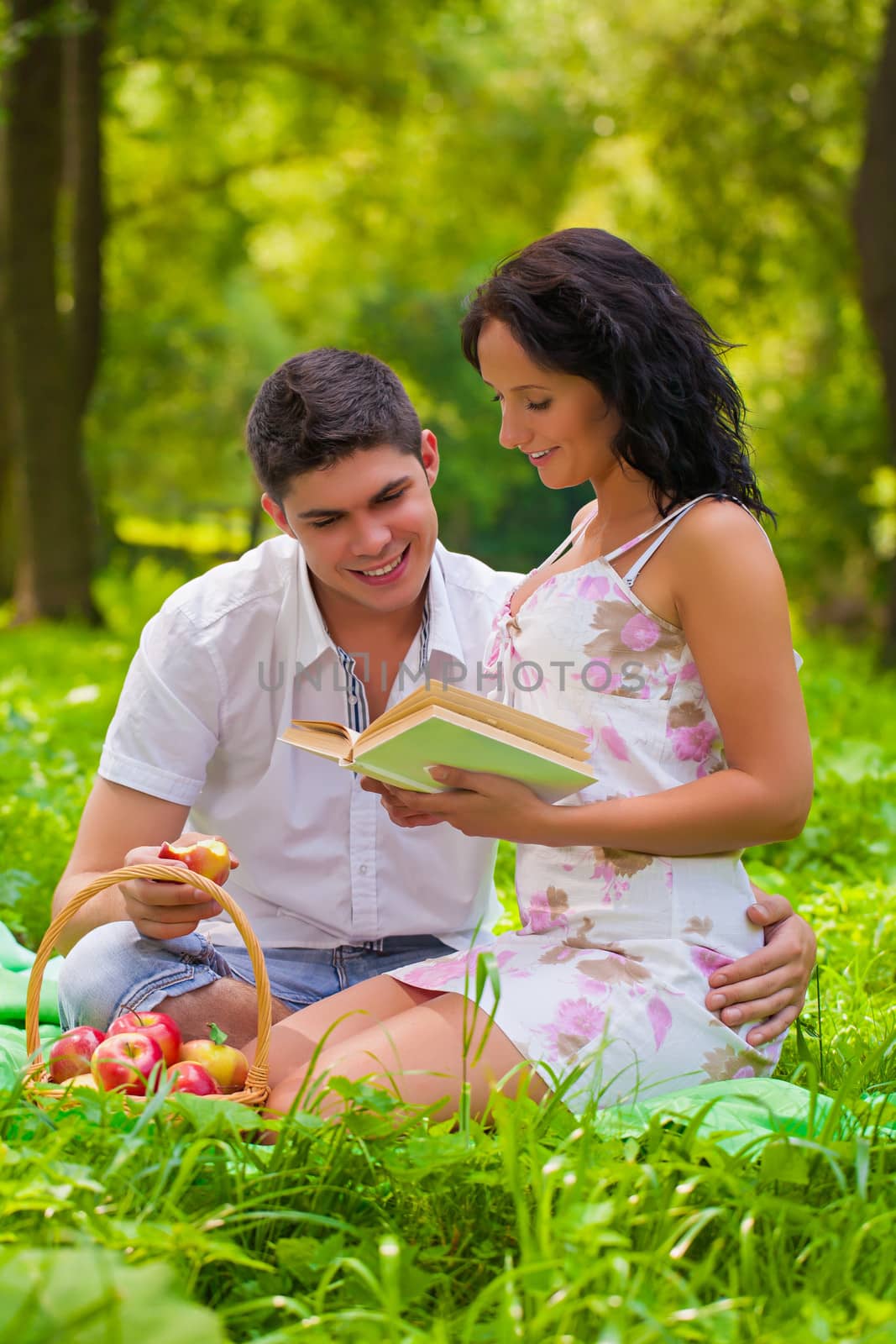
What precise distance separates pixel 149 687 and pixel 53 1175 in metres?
1.21

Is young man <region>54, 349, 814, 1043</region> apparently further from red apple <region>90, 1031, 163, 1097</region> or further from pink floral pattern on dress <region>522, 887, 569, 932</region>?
pink floral pattern on dress <region>522, 887, 569, 932</region>

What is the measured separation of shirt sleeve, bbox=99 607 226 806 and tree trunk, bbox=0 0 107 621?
328 inches

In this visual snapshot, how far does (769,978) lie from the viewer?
242cm

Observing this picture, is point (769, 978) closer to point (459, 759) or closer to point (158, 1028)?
point (459, 759)

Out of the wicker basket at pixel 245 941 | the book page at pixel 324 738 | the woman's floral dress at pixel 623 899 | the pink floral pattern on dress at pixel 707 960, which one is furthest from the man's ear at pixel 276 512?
the pink floral pattern on dress at pixel 707 960

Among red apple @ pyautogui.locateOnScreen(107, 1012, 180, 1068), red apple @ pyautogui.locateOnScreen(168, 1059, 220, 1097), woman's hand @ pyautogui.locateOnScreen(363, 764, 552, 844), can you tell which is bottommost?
red apple @ pyautogui.locateOnScreen(168, 1059, 220, 1097)

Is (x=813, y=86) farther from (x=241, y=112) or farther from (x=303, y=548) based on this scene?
(x=303, y=548)

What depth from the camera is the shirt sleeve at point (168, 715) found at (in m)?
2.78

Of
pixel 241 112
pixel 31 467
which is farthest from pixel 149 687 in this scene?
pixel 241 112

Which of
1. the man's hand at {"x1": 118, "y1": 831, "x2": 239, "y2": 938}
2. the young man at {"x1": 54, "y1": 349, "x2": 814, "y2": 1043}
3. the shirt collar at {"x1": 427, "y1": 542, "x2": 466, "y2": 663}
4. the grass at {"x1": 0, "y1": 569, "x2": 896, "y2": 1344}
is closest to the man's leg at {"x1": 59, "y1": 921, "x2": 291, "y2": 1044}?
the young man at {"x1": 54, "y1": 349, "x2": 814, "y2": 1043}

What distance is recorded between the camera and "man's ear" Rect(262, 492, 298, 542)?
2.83m

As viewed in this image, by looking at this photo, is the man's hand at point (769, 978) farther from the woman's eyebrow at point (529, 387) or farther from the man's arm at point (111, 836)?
the man's arm at point (111, 836)

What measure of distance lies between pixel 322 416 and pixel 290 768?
78cm

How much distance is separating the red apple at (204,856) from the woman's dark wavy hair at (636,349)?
103 cm
